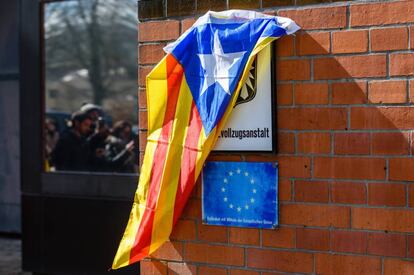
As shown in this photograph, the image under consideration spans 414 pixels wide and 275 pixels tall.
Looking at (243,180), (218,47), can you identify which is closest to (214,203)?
(243,180)

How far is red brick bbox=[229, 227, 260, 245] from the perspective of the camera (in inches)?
116

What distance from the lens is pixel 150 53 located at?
3193mm

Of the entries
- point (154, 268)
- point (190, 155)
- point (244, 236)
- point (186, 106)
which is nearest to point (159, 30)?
point (186, 106)

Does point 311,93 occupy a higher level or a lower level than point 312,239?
higher

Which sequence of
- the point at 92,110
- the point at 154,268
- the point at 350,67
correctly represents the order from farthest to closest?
the point at 92,110
the point at 154,268
the point at 350,67

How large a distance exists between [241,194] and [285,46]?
0.74 m

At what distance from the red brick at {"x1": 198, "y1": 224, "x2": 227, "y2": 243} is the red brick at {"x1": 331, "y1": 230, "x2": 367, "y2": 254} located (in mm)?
554

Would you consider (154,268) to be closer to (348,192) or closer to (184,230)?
(184,230)

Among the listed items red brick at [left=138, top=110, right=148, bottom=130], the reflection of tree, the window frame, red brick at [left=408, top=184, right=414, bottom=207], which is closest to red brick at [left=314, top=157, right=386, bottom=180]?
red brick at [left=408, top=184, right=414, bottom=207]

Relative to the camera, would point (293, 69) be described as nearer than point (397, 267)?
No

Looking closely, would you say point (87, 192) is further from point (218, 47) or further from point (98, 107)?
point (218, 47)

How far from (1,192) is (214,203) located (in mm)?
6696

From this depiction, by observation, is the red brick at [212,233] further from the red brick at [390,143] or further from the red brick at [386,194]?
the red brick at [390,143]

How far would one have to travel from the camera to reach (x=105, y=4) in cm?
700
